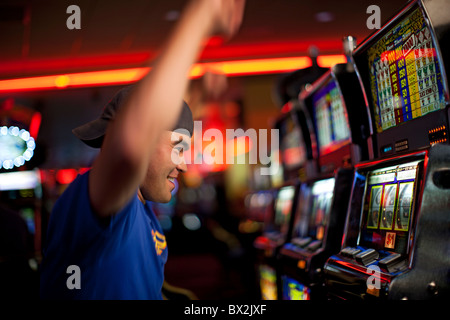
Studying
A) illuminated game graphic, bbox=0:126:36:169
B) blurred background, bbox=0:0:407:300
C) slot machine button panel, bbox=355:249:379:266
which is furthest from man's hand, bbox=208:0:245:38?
illuminated game graphic, bbox=0:126:36:169

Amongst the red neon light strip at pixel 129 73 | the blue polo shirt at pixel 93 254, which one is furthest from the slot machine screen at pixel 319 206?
the red neon light strip at pixel 129 73

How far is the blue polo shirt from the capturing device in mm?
940

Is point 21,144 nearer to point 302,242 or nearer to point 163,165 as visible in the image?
point 302,242

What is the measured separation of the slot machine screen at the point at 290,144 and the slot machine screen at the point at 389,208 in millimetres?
1895

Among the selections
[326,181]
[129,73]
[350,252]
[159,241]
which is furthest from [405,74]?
[129,73]

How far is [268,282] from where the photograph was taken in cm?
341

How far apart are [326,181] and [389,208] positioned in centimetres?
98

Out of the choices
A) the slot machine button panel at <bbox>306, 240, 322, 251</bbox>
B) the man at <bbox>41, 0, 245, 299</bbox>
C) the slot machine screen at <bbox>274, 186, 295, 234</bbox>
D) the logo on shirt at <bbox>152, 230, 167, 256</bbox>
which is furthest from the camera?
the slot machine screen at <bbox>274, 186, 295, 234</bbox>

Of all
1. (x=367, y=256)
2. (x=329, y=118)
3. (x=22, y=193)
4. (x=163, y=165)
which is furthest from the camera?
(x=22, y=193)

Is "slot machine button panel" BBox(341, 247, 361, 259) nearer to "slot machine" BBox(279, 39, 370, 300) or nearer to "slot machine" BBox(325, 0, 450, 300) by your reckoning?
"slot machine" BBox(325, 0, 450, 300)

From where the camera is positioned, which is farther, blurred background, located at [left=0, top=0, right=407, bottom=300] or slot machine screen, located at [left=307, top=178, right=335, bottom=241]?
blurred background, located at [left=0, top=0, right=407, bottom=300]

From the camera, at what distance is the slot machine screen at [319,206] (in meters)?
2.66

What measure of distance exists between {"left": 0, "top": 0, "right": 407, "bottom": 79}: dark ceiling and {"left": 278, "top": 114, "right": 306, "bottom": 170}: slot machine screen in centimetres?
125

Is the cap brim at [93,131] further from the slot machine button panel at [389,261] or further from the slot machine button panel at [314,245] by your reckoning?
the slot machine button panel at [314,245]
